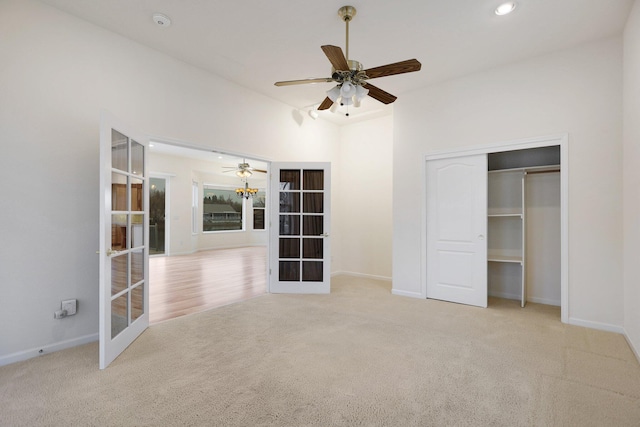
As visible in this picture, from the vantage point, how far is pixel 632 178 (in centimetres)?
278

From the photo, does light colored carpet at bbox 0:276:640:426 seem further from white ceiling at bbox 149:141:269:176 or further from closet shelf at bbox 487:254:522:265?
white ceiling at bbox 149:141:269:176

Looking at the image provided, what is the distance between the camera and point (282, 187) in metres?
4.92

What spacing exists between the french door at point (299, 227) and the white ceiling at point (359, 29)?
5.02 feet

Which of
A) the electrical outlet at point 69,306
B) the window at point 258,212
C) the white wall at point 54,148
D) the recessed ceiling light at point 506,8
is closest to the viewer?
the white wall at point 54,148

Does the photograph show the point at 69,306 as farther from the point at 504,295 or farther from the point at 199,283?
the point at 504,295

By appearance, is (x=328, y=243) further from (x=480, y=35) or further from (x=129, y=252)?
(x=480, y=35)

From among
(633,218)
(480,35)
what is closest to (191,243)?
(480,35)

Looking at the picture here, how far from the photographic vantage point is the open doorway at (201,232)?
4746mm

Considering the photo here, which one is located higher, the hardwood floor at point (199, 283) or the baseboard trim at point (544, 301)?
the baseboard trim at point (544, 301)

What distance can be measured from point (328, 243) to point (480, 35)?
125 inches

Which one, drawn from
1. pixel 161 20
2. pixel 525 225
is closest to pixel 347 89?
pixel 161 20

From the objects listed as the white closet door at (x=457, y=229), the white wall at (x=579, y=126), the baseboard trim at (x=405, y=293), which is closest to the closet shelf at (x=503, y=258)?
the white closet door at (x=457, y=229)

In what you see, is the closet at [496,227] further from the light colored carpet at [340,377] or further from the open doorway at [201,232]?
the open doorway at [201,232]

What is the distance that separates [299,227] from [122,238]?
2.54m
